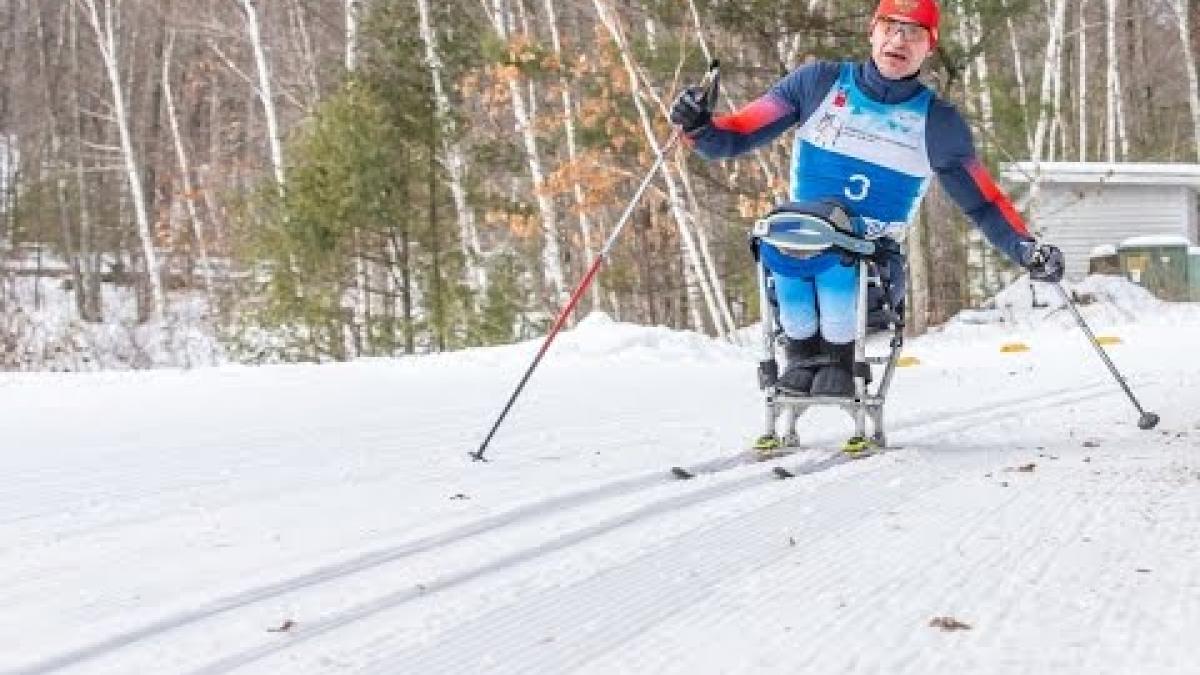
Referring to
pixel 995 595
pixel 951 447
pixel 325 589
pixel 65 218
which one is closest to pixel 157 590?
pixel 325 589

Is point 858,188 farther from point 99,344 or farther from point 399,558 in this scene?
point 99,344

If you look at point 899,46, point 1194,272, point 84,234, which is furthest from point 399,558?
point 84,234

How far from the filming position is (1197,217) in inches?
1083

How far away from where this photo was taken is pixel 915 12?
4098mm

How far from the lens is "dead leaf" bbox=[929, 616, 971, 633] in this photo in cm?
179

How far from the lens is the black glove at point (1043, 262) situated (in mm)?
4137

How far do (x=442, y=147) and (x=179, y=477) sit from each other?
13.8m

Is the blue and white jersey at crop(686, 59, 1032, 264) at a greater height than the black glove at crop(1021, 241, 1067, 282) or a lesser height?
greater

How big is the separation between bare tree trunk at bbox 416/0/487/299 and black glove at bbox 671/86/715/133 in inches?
470

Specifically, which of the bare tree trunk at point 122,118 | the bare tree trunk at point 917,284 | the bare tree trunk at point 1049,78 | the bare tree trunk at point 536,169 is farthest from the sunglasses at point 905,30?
the bare tree trunk at point 122,118

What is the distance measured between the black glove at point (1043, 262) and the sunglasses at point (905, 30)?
2.50ft

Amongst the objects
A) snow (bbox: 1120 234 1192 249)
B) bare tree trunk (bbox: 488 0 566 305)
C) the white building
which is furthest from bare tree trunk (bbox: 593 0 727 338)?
the white building

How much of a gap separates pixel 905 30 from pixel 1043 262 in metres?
0.86

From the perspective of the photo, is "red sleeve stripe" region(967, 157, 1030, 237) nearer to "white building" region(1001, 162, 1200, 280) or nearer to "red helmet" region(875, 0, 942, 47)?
"red helmet" region(875, 0, 942, 47)
